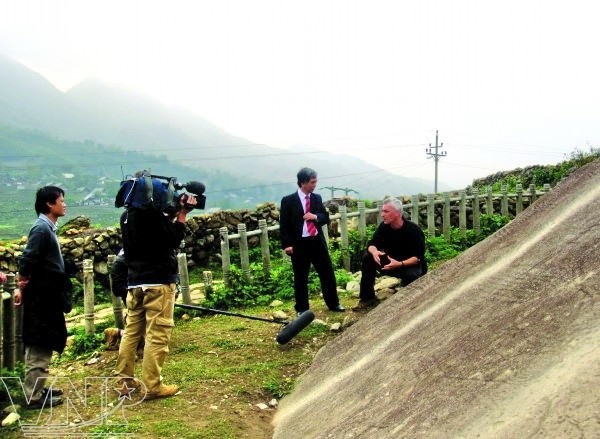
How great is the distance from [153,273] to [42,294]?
1050mm

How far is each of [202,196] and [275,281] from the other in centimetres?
451

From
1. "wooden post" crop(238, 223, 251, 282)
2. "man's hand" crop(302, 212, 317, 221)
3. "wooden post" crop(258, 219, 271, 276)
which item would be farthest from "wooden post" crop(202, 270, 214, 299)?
"man's hand" crop(302, 212, 317, 221)

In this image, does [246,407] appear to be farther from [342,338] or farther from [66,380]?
[66,380]

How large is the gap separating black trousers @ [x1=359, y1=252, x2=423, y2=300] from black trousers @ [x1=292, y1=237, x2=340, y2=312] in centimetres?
42

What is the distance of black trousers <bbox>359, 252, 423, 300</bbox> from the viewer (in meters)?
6.16

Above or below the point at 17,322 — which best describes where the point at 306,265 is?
above

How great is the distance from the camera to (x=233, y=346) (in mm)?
5949

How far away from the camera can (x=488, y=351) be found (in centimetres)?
278

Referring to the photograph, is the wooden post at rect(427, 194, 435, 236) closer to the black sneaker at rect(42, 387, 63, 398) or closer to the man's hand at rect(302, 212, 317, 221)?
the man's hand at rect(302, 212, 317, 221)

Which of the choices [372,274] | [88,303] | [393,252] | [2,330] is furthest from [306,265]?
[2,330]

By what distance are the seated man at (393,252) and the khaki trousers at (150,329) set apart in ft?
8.30

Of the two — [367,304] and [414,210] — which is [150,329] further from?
[414,210]

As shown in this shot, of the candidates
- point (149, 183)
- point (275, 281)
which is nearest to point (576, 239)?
point (149, 183)

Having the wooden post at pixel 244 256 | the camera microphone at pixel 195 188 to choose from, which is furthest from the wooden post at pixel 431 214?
the camera microphone at pixel 195 188
